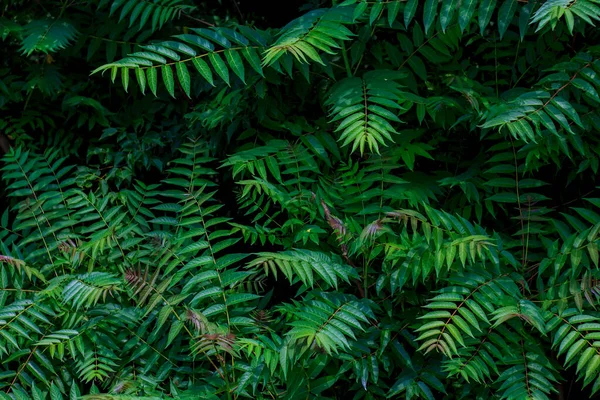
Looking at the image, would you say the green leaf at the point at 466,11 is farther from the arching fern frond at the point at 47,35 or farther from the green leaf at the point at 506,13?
the arching fern frond at the point at 47,35

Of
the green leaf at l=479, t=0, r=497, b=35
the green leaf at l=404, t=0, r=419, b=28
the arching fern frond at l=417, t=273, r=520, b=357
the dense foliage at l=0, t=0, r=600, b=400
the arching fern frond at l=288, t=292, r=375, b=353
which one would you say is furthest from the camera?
the green leaf at l=404, t=0, r=419, b=28

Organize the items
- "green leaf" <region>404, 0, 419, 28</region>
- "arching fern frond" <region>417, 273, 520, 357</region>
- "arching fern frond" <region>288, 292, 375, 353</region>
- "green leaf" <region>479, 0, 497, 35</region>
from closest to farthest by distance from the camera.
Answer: "arching fern frond" <region>288, 292, 375, 353</region>, "arching fern frond" <region>417, 273, 520, 357</region>, "green leaf" <region>479, 0, 497, 35</region>, "green leaf" <region>404, 0, 419, 28</region>

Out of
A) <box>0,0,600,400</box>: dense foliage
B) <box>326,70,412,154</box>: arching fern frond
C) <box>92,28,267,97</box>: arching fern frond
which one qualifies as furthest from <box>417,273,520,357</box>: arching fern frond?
<box>92,28,267,97</box>: arching fern frond

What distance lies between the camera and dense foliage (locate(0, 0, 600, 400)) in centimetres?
263

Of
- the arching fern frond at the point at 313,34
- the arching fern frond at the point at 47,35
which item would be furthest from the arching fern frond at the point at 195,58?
the arching fern frond at the point at 47,35

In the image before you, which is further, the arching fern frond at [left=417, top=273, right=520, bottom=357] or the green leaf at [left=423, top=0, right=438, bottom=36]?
the green leaf at [left=423, top=0, right=438, bottom=36]

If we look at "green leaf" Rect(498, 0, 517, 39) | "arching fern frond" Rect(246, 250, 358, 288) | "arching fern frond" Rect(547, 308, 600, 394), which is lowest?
"arching fern frond" Rect(547, 308, 600, 394)

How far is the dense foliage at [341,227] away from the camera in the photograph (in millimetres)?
2627

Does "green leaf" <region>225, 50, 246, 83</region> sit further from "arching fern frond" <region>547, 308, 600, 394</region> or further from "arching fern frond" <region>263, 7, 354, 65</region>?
"arching fern frond" <region>547, 308, 600, 394</region>

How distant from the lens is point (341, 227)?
2725 mm

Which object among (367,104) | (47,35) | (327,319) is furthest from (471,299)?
(47,35)

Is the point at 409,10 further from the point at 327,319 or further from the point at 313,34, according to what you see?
the point at 327,319

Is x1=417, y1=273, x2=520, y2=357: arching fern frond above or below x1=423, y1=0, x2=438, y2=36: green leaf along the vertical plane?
below

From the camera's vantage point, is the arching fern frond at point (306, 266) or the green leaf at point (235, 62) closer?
the arching fern frond at point (306, 266)
